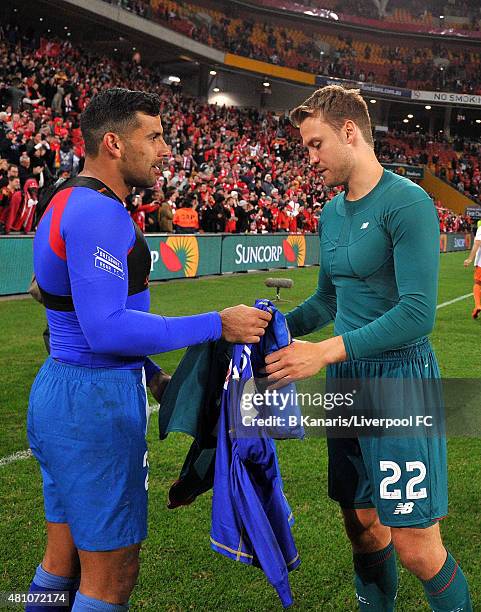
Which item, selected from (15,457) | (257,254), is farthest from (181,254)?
(15,457)

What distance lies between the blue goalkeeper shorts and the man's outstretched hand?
37 centimetres

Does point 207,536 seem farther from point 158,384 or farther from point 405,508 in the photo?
point 405,508

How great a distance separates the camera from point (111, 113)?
2.29 m

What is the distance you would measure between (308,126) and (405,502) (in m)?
1.41

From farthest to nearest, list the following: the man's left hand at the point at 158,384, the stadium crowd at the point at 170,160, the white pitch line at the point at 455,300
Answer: the stadium crowd at the point at 170,160, the white pitch line at the point at 455,300, the man's left hand at the point at 158,384

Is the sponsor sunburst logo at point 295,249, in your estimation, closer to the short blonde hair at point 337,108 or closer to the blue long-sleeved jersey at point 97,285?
the short blonde hair at point 337,108

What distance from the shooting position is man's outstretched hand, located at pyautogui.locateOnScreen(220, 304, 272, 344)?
2.35 metres

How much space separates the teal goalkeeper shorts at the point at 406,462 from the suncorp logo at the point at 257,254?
15944 millimetres

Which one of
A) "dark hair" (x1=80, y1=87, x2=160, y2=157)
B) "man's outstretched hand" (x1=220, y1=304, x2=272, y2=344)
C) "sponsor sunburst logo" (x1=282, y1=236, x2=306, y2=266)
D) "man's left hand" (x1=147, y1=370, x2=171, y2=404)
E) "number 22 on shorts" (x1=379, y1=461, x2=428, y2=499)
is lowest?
"sponsor sunburst logo" (x1=282, y1=236, x2=306, y2=266)

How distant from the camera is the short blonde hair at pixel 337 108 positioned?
2.49m

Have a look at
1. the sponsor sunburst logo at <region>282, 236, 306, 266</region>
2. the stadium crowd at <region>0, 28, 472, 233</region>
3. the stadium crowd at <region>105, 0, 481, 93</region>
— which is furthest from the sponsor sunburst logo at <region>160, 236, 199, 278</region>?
the stadium crowd at <region>105, 0, 481, 93</region>

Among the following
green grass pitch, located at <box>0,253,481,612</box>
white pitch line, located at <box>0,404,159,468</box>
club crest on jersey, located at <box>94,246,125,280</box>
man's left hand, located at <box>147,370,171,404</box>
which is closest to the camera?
club crest on jersey, located at <box>94,246,125,280</box>

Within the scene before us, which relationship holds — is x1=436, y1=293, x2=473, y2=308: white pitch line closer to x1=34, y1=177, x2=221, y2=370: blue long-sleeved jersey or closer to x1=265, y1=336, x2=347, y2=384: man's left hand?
x1=265, y1=336, x2=347, y2=384: man's left hand

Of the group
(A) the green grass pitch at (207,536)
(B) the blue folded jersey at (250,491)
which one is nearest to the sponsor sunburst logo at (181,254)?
(A) the green grass pitch at (207,536)
